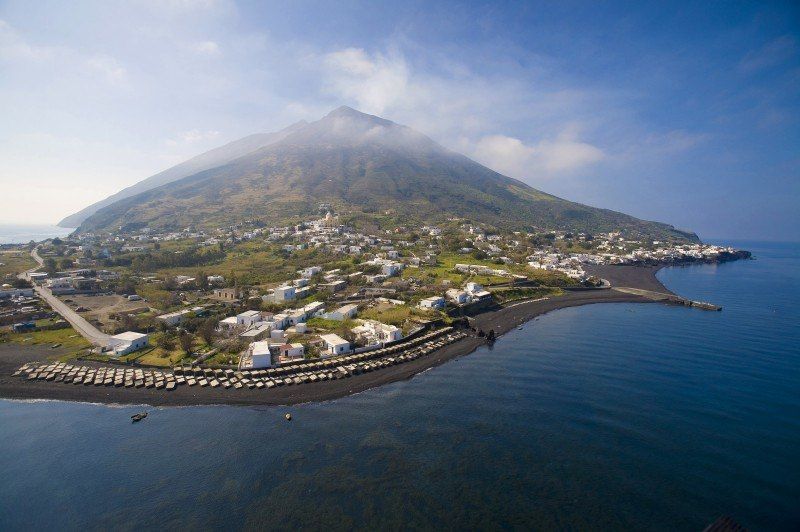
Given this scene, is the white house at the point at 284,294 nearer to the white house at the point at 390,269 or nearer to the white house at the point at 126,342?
the white house at the point at 126,342

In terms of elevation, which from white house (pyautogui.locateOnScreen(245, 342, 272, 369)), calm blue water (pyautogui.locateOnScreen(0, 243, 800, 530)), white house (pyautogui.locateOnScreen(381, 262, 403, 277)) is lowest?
calm blue water (pyautogui.locateOnScreen(0, 243, 800, 530))

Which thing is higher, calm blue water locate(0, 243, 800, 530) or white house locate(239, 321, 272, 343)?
white house locate(239, 321, 272, 343)

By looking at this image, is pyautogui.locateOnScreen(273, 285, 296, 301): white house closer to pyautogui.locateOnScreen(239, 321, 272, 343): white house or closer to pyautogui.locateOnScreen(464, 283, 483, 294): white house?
pyautogui.locateOnScreen(239, 321, 272, 343): white house

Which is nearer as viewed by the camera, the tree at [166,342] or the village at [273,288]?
the tree at [166,342]

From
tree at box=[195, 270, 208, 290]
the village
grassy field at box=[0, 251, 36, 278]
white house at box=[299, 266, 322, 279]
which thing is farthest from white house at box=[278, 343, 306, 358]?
grassy field at box=[0, 251, 36, 278]

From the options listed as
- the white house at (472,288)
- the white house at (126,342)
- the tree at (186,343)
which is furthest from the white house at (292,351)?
the white house at (472,288)

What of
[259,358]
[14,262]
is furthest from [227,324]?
[14,262]
